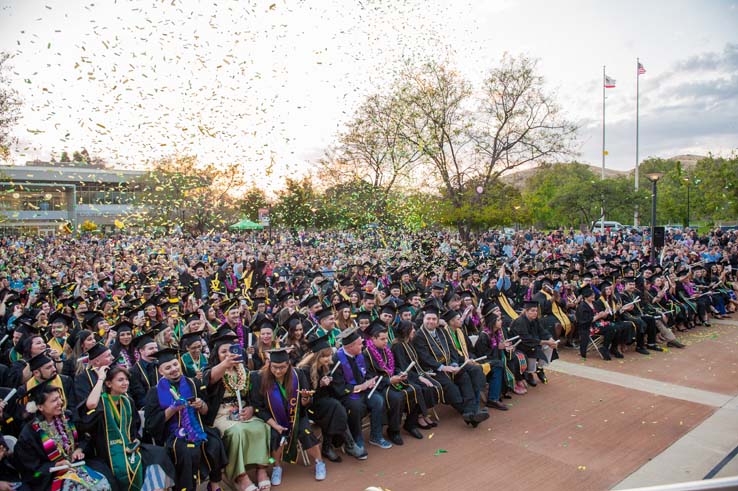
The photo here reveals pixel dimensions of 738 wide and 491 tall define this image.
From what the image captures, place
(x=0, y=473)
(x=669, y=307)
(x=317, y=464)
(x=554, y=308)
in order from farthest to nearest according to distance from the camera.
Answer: (x=669, y=307)
(x=554, y=308)
(x=317, y=464)
(x=0, y=473)

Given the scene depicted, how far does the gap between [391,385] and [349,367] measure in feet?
2.23

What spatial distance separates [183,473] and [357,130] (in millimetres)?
19053

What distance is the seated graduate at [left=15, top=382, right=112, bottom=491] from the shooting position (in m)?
4.28

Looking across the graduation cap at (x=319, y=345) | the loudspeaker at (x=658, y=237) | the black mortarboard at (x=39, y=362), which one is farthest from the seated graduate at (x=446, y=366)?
the loudspeaker at (x=658, y=237)

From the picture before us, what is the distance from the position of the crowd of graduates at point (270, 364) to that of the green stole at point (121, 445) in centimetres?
1

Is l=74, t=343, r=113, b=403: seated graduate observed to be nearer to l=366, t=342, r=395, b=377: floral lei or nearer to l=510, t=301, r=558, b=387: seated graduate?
l=366, t=342, r=395, b=377: floral lei

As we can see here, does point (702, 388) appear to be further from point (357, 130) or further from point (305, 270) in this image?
point (357, 130)

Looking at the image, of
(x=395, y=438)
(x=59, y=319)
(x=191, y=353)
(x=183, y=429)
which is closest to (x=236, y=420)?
(x=183, y=429)

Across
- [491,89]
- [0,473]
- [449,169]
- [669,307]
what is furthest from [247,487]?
[491,89]

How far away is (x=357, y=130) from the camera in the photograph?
73.8 feet

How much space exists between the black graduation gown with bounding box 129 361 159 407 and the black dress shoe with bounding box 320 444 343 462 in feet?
7.14

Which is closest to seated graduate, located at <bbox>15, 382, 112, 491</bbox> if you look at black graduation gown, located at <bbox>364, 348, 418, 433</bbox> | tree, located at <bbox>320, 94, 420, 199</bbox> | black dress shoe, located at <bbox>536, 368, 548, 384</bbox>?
black graduation gown, located at <bbox>364, 348, 418, 433</bbox>

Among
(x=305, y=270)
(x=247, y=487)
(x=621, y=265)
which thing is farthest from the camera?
(x=305, y=270)

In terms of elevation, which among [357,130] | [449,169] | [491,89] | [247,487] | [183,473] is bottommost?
[247,487]
